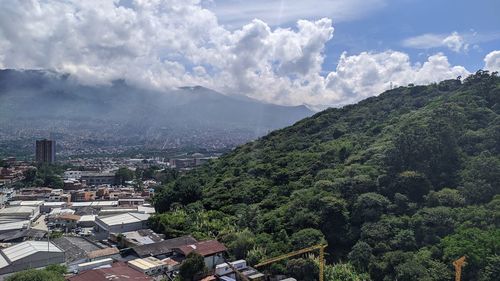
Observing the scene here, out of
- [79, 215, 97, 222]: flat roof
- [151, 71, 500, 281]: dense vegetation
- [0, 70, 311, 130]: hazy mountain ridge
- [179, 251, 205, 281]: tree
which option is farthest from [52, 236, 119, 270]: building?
[0, 70, 311, 130]: hazy mountain ridge

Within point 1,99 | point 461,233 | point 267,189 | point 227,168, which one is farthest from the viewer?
point 1,99

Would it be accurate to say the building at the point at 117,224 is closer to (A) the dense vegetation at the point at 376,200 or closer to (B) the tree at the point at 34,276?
(A) the dense vegetation at the point at 376,200

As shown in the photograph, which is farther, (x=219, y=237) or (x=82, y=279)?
(x=219, y=237)

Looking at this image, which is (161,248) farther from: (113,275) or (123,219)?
(123,219)

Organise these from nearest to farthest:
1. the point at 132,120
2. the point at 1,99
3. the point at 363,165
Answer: the point at 363,165, the point at 1,99, the point at 132,120

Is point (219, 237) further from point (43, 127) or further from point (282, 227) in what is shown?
point (43, 127)

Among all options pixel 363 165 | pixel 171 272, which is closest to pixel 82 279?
pixel 171 272

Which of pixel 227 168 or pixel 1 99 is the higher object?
pixel 1 99
